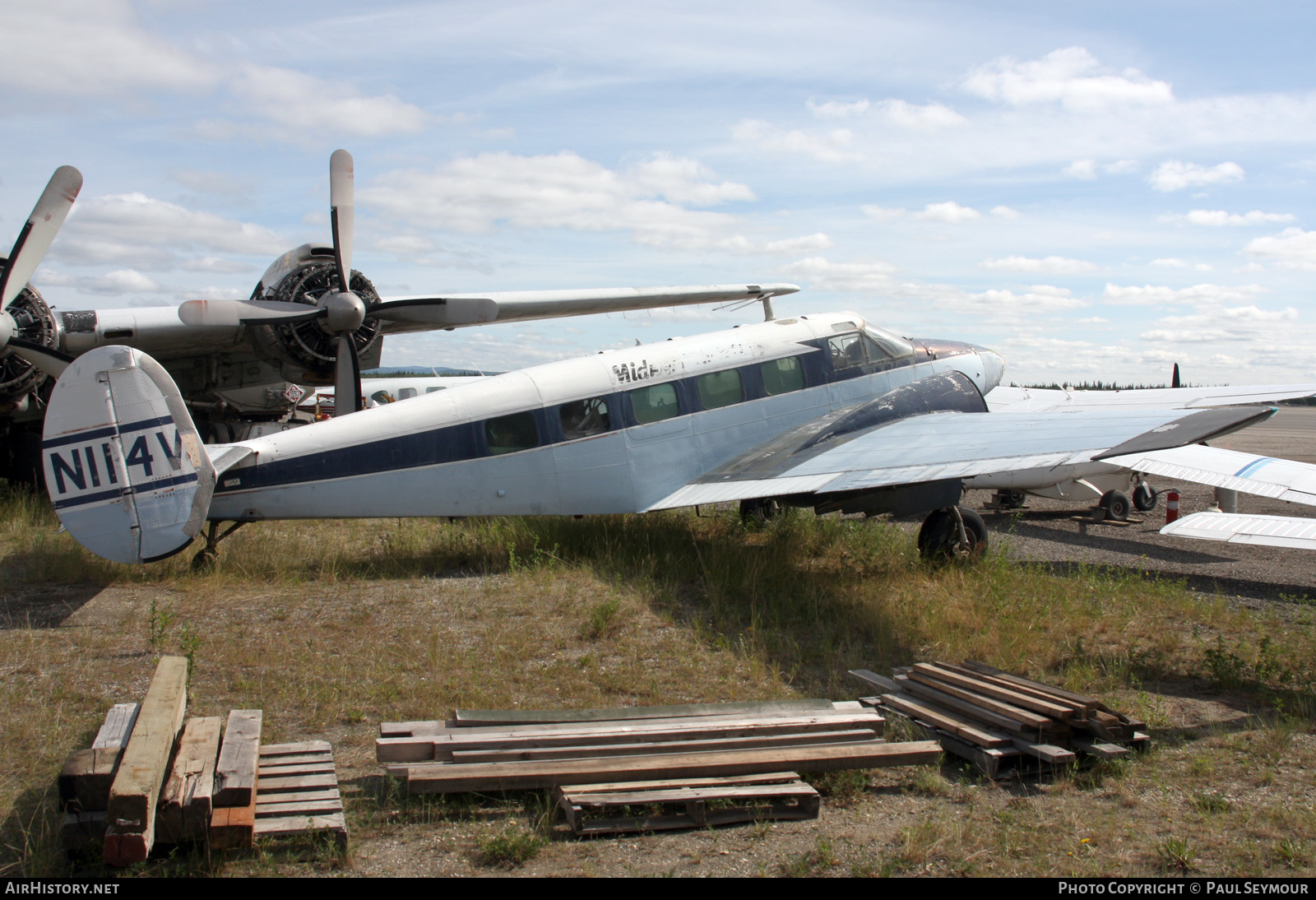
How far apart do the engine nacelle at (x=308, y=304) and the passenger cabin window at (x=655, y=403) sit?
6737mm

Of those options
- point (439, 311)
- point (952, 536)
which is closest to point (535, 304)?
point (439, 311)

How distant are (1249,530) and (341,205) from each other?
47.3 ft

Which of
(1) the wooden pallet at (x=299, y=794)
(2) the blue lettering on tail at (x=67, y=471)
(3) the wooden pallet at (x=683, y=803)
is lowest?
(3) the wooden pallet at (x=683, y=803)

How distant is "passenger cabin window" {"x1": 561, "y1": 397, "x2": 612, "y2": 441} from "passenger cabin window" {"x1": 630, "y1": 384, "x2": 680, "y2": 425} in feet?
1.39

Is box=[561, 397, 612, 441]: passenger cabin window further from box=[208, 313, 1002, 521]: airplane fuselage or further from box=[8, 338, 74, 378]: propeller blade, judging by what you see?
box=[8, 338, 74, 378]: propeller blade

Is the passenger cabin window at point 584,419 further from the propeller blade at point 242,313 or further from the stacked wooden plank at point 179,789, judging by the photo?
the stacked wooden plank at point 179,789

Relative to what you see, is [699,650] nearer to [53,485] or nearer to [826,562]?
[826,562]

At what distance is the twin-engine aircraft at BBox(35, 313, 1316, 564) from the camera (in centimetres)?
862

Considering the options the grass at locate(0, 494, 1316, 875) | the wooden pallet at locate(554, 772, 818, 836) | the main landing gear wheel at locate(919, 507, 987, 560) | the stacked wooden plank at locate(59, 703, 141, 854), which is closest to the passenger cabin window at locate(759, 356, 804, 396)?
the grass at locate(0, 494, 1316, 875)

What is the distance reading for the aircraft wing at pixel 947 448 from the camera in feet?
27.2

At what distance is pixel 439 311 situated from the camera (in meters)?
15.7

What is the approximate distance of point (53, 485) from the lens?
8.55m

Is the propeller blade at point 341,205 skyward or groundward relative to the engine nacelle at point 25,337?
skyward

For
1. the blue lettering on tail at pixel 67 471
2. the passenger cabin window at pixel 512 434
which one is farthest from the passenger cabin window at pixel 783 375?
the blue lettering on tail at pixel 67 471
